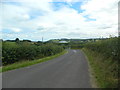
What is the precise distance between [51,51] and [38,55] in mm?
7267

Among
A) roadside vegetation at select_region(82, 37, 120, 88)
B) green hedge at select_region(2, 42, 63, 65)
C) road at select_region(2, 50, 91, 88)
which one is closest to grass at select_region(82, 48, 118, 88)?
roadside vegetation at select_region(82, 37, 120, 88)

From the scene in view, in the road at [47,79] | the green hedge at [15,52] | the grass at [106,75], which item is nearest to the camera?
the grass at [106,75]

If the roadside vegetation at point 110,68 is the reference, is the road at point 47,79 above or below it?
below

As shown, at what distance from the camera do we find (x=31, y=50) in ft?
75.0

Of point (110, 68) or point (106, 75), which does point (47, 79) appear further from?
point (110, 68)

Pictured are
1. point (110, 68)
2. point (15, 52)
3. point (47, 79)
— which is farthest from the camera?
A: point (15, 52)

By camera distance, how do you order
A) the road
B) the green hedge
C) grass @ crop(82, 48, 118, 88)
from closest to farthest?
grass @ crop(82, 48, 118, 88) → the road → the green hedge

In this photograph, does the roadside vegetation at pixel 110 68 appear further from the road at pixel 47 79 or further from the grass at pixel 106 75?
the road at pixel 47 79

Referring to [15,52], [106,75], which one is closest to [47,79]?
[106,75]

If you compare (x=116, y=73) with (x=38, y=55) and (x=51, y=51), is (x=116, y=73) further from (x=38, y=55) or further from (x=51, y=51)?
(x=51, y=51)

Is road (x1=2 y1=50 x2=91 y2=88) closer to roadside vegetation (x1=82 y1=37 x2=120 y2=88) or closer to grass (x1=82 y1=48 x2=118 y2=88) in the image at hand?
grass (x1=82 y1=48 x2=118 y2=88)

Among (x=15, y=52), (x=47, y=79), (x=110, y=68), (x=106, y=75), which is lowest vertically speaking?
(x=47, y=79)

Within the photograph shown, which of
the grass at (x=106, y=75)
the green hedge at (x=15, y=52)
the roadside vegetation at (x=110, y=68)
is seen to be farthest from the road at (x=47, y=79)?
the green hedge at (x=15, y=52)

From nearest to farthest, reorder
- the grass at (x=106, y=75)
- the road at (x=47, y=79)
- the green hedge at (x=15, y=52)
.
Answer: the grass at (x=106, y=75)
the road at (x=47, y=79)
the green hedge at (x=15, y=52)
